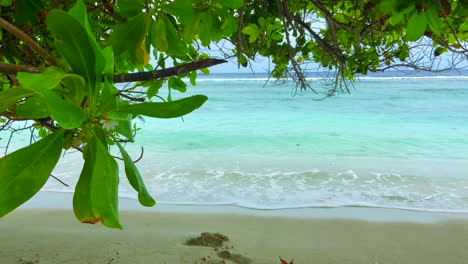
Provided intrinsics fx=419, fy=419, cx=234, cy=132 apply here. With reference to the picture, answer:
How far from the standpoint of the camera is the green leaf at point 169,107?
0.56 metres

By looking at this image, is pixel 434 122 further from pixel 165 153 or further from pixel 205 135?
pixel 165 153

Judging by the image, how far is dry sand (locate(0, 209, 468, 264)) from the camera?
290 cm

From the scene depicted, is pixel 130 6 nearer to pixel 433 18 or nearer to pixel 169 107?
pixel 169 107

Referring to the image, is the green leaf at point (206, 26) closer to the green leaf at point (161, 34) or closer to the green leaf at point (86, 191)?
the green leaf at point (161, 34)

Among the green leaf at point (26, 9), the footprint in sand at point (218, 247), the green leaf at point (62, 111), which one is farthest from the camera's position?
the footprint in sand at point (218, 247)

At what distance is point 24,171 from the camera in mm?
555

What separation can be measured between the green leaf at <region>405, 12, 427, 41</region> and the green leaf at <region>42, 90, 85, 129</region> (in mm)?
691

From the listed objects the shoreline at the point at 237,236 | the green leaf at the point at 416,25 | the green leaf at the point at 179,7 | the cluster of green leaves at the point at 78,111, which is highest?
the green leaf at the point at 179,7

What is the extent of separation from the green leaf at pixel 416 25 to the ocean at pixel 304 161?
871 millimetres

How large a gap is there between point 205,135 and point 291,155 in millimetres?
3078

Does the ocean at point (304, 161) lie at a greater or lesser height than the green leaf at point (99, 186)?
lesser

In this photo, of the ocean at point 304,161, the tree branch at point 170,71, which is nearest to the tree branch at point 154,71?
the tree branch at point 170,71

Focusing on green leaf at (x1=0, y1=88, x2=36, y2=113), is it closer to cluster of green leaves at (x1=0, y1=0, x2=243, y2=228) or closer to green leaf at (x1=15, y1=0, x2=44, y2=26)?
cluster of green leaves at (x1=0, y1=0, x2=243, y2=228)

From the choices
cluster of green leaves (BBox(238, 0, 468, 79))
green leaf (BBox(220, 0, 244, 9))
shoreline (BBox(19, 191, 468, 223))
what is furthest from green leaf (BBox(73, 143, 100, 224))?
shoreline (BBox(19, 191, 468, 223))
